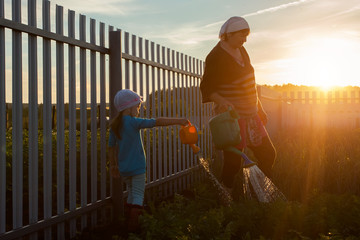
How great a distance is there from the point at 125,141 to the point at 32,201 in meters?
0.88

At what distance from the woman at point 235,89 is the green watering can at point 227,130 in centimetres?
12

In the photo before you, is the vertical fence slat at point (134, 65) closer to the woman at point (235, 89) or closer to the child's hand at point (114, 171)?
the woman at point (235, 89)

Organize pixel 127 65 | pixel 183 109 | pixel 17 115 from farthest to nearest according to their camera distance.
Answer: pixel 183 109, pixel 127 65, pixel 17 115

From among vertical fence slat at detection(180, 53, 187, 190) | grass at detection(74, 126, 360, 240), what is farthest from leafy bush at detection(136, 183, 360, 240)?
vertical fence slat at detection(180, 53, 187, 190)

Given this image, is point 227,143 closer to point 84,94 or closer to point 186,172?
point 84,94

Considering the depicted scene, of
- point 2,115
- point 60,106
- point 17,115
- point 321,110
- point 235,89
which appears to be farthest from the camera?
point 321,110

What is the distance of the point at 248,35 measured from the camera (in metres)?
3.96

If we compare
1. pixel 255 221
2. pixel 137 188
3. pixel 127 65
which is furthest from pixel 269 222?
pixel 127 65

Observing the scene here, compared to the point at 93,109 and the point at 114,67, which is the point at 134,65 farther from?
the point at 93,109

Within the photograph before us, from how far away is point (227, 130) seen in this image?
3.65 m

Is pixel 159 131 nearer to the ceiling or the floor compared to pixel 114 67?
nearer to the floor

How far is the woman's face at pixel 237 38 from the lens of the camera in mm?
3887

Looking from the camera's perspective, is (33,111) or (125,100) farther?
(125,100)

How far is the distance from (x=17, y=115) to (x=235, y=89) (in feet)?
6.36
